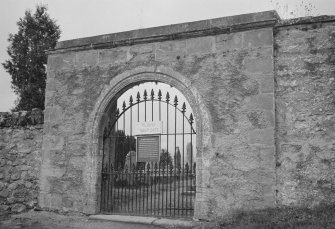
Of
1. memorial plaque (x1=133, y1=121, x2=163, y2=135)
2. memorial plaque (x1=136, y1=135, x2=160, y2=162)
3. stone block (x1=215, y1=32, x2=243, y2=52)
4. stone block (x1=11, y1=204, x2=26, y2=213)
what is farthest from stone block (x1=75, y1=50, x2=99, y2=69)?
stone block (x1=11, y1=204, x2=26, y2=213)

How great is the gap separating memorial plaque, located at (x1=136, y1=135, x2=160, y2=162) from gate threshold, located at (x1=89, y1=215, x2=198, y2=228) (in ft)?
3.16

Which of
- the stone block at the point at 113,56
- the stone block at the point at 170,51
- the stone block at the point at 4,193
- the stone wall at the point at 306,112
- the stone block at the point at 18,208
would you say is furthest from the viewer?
the stone block at the point at 4,193

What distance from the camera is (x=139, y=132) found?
593 cm

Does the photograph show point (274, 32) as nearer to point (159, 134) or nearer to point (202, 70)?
point (202, 70)

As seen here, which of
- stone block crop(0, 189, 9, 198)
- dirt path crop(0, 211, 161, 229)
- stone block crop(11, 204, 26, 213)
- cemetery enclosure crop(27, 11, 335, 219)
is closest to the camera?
cemetery enclosure crop(27, 11, 335, 219)

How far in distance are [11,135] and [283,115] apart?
532cm

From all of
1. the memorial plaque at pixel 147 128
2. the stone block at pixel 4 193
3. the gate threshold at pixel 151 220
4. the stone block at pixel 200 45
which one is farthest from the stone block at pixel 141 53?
the stone block at pixel 4 193

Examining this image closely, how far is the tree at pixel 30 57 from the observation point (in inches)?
534

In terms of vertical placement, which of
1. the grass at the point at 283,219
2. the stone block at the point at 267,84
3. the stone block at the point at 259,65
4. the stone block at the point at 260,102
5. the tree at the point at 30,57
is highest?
the tree at the point at 30,57

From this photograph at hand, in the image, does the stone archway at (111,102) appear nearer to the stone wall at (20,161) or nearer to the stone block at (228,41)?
the stone block at (228,41)

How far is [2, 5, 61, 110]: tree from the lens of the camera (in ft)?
44.5

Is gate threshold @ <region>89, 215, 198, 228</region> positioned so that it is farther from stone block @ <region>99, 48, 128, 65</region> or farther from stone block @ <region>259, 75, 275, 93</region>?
stone block @ <region>99, 48, 128, 65</region>

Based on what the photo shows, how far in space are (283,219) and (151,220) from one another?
6.69 feet

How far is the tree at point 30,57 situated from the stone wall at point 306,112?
10821 millimetres
